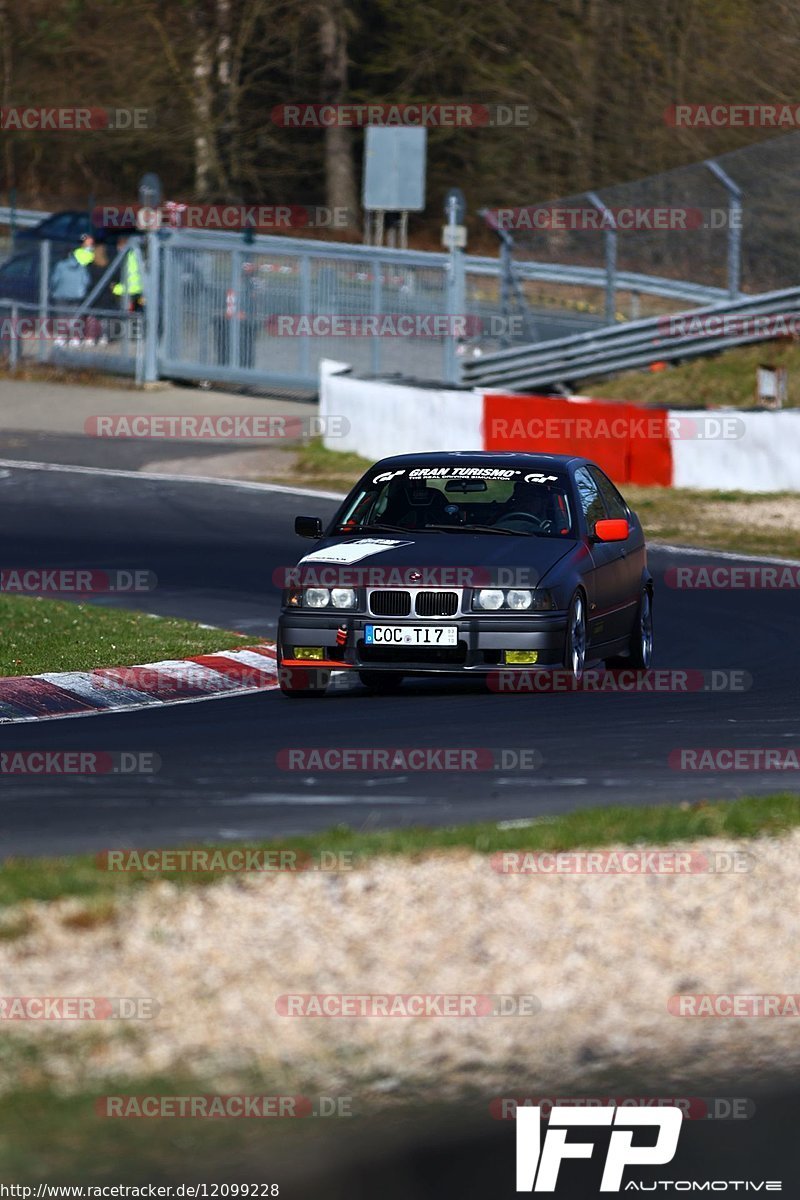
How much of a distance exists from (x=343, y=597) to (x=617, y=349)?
17412mm

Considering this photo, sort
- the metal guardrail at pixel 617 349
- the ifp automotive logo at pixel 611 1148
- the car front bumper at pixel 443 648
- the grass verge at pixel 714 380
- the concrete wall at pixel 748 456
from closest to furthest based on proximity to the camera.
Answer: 1. the ifp automotive logo at pixel 611 1148
2. the car front bumper at pixel 443 648
3. the concrete wall at pixel 748 456
4. the metal guardrail at pixel 617 349
5. the grass verge at pixel 714 380

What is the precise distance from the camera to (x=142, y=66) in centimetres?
4719

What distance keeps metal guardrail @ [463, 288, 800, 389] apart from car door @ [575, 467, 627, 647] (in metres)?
14.9

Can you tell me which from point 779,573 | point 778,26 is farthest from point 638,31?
point 779,573

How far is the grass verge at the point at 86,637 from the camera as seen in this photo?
12711mm

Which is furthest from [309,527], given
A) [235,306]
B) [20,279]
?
[20,279]

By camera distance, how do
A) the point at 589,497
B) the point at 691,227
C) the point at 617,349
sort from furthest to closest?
the point at 617,349 → the point at 691,227 → the point at 589,497

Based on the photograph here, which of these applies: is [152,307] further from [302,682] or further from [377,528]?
[302,682]

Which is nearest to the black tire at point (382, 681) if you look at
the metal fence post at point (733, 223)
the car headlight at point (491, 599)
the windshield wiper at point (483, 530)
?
the car headlight at point (491, 599)

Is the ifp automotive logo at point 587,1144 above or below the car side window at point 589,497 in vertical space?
below

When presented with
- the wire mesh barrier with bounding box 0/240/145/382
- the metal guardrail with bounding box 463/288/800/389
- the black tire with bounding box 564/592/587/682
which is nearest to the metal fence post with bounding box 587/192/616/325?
the metal guardrail with bounding box 463/288/800/389

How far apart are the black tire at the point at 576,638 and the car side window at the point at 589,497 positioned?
810mm

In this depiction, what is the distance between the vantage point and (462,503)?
12.3 meters

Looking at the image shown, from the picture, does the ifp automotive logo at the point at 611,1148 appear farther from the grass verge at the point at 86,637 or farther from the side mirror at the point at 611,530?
the grass verge at the point at 86,637
